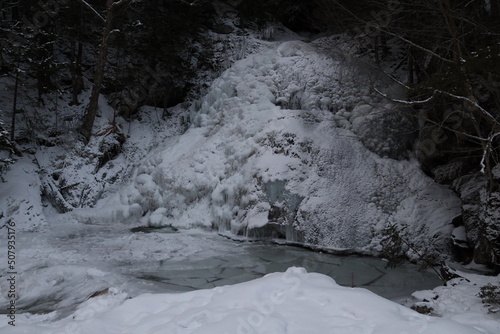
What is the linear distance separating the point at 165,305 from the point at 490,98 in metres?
6.16

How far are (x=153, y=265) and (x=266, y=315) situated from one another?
3047 millimetres

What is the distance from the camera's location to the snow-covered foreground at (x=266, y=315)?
2426 millimetres

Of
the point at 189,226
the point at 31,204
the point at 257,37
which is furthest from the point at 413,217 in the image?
the point at 257,37

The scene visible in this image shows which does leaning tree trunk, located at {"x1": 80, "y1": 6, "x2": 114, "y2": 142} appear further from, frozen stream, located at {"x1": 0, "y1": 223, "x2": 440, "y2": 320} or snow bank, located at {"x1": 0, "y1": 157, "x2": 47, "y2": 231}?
frozen stream, located at {"x1": 0, "y1": 223, "x2": 440, "y2": 320}

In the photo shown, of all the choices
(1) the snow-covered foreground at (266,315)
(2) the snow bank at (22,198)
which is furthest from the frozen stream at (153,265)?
(1) the snow-covered foreground at (266,315)

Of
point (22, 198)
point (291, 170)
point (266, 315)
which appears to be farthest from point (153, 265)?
point (22, 198)

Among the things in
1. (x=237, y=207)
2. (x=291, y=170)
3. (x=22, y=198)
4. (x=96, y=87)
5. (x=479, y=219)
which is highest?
(x=96, y=87)

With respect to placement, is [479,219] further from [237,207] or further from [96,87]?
[96,87]

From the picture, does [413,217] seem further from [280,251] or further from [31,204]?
[31,204]

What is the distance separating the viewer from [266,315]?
2.59 metres

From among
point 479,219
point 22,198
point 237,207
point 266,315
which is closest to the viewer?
point 266,315

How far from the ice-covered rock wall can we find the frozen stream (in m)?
0.60

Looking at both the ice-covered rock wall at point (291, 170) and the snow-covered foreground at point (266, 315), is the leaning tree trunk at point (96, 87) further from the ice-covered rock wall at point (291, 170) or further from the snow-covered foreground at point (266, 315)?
the snow-covered foreground at point (266, 315)

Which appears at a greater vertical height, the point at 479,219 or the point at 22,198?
the point at 479,219
